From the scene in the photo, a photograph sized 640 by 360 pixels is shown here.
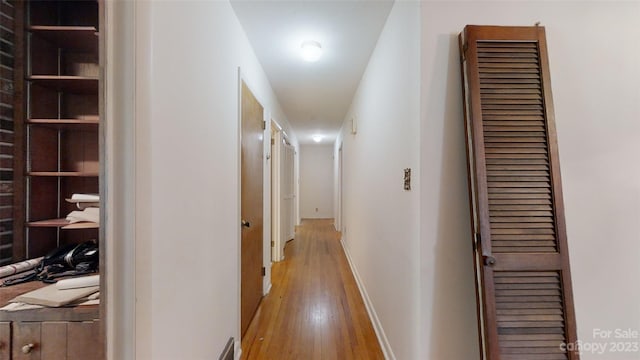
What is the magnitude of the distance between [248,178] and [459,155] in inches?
61.5

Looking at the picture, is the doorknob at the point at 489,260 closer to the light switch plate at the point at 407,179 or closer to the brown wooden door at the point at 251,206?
the light switch plate at the point at 407,179

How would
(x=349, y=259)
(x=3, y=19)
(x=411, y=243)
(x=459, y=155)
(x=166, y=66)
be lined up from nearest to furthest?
1. (x=166, y=66)
2. (x=3, y=19)
3. (x=459, y=155)
4. (x=411, y=243)
5. (x=349, y=259)

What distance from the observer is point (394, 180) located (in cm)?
171

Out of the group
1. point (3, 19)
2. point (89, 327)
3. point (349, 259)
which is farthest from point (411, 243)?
point (349, 259)

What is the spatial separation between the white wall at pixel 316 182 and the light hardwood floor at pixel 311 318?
4471 mm

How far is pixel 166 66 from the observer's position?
96 cm

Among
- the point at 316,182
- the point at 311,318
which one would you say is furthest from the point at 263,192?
the point at 316,182

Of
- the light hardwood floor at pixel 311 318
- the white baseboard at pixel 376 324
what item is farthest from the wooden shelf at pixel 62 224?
the white baseboard at pixel 376 324

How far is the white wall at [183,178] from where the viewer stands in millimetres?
804

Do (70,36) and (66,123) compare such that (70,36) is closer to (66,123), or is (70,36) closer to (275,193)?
(66,123)

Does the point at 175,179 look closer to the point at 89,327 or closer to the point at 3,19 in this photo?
the point at 89,327

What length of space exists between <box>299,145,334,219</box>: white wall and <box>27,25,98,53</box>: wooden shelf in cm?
701

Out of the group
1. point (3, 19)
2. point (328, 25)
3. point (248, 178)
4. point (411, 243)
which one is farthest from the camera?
point (248, 178)

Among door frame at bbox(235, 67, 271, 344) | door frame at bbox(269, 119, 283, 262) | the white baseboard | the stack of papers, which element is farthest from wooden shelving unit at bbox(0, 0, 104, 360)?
door frame at bbox(269, 119, 283, 262)
